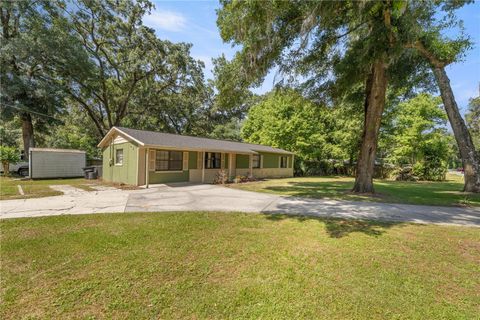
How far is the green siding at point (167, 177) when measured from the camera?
481 inches

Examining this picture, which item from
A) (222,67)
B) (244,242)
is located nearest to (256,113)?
(222,67)

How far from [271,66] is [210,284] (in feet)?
25.3

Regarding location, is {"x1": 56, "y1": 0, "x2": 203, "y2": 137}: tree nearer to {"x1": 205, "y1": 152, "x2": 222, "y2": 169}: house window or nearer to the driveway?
{"x1": 205, "y1": 152, "x2": 222, "y2": 169}: house window

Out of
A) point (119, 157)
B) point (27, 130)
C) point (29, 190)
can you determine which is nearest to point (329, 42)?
point (119, 157)

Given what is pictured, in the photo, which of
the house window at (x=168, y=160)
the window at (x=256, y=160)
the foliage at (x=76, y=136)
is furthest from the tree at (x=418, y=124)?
the foliage at (x=76, y=136)

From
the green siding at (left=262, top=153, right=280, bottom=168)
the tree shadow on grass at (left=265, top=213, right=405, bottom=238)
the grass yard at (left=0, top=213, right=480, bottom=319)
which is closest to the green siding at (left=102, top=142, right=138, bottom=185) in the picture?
the grass yard at (left=0, top=213, right=480, bottom=319)

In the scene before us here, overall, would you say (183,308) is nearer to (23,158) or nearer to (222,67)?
(222,67)

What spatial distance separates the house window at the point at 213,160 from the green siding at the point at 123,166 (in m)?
4.65

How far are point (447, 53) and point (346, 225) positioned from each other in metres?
8.96

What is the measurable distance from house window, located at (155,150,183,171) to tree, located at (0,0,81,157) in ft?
41.1

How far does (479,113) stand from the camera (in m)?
33.5

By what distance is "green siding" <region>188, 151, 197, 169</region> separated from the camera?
14.1 m

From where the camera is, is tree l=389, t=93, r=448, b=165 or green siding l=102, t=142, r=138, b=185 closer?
green siding l=102, t=142, r=138, b=185

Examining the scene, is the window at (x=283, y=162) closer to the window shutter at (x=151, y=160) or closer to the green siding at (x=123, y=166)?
the window shutter at (x=151, y=160)
